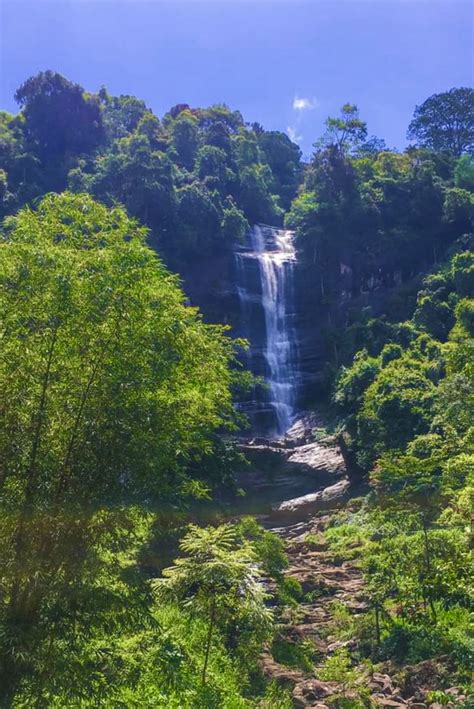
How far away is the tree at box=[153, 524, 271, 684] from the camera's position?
813cm

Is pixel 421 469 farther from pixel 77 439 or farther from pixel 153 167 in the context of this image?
pixel 153 167

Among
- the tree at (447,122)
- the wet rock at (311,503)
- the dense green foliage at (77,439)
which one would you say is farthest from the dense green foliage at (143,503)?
the tree at (447,122)

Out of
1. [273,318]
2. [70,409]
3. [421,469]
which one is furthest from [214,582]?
[273,318]

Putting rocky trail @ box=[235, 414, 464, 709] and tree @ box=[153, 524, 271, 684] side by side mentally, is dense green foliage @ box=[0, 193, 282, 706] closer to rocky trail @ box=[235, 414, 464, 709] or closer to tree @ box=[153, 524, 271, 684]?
tree @ box=[153, 524, 271, 684]

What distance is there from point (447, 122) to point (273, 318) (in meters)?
31.4

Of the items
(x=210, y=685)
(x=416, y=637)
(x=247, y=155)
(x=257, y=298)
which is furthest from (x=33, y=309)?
(x=247, y=155)

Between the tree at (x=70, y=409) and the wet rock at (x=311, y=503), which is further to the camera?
the wet rock at (x=311, y=503)

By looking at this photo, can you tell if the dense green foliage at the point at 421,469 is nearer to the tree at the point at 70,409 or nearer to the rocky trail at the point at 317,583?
the rocky trail at the point at 317,583

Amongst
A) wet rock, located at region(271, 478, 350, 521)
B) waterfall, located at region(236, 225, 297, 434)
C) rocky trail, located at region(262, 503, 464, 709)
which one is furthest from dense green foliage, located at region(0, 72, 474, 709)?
waterfall, located at region(236, 225, 297, 434)

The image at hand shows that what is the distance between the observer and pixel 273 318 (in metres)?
36.5

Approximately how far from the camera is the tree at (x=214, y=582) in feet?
26.7

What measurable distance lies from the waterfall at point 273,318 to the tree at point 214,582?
75.3 ft

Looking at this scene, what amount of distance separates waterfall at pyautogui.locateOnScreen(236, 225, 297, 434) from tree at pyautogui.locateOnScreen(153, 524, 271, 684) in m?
23.0

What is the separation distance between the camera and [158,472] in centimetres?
625
